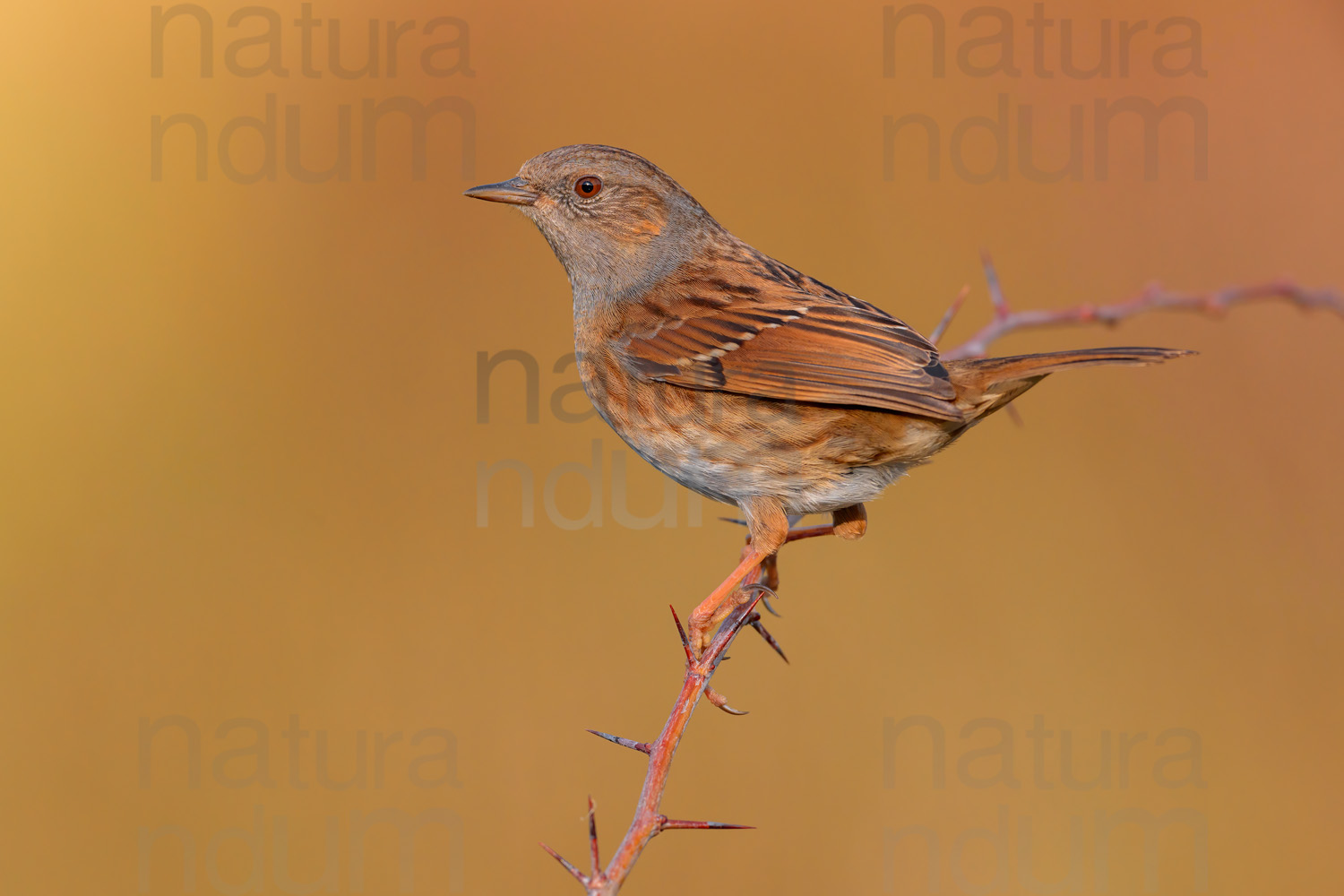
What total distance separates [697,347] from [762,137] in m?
2.86

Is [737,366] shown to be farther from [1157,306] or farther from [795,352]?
[1157,306]

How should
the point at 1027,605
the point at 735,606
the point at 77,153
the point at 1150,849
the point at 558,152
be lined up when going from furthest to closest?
the point at 77,153 < the point at 1027,605 < the point at 1150,849 < the point at 558,152 < the point at 735,606

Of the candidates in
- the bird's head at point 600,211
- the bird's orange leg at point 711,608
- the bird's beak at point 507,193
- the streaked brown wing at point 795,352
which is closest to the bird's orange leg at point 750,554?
the bird's orange leg at point 711,608

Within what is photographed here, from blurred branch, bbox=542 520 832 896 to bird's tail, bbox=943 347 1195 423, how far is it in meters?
0.94

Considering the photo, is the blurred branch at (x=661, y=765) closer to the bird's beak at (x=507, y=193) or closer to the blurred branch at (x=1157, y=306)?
the blurred branch at (x=1157, y=306)

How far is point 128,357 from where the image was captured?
5781 millimetres

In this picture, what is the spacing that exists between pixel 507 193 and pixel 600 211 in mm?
382

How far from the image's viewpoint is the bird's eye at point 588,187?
4137mm

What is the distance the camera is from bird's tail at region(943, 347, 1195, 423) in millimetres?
3027

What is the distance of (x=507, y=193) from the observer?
13.5 feet

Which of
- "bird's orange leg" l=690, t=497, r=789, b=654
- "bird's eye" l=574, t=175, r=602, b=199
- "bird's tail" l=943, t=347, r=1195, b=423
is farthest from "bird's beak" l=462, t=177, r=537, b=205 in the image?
"bird's tail" l=943, t=347, r=1195, b=423

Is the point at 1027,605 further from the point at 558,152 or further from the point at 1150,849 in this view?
the point at 558,152

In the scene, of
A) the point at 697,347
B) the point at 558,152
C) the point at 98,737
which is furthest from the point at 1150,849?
the point at 98,737

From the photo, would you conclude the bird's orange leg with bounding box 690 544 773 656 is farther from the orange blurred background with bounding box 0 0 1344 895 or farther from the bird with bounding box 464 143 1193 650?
the orange blurred background with bounding box 0 0 1344 895
